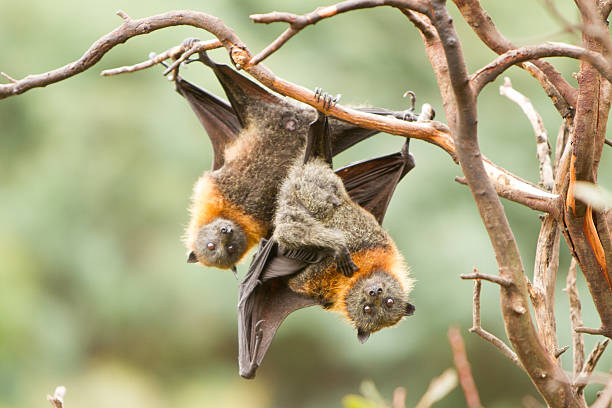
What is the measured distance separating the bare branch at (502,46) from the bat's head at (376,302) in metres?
1.49

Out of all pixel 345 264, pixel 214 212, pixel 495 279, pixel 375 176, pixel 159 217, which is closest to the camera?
pixel 495 279

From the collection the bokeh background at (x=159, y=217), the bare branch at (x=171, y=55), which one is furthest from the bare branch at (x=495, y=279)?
the bokeh background at (x=159, y=217)

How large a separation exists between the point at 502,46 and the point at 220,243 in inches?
83.6


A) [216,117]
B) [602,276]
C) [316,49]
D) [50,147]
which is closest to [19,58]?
[50,147]

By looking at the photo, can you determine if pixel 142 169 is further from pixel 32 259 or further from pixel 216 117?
pixel 216 117

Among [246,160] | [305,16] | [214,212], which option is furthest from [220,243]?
[305,16]

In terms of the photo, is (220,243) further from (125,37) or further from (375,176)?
(125,37)

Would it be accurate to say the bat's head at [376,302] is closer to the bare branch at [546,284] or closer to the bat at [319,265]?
the bat at [319,265]

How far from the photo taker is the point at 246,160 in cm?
420

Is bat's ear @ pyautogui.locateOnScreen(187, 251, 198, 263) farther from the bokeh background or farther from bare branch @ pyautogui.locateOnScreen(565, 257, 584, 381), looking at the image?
the bokeh background

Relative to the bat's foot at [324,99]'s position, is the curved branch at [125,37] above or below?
above

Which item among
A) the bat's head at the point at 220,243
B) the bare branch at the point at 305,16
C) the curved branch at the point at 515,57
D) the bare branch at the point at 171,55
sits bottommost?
the bat's head at the point at 220,243

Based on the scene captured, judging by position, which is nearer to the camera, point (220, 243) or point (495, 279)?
point (495, 279)

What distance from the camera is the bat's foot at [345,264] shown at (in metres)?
3.62
